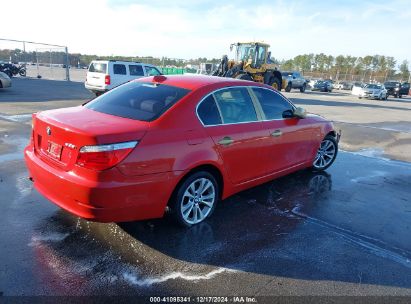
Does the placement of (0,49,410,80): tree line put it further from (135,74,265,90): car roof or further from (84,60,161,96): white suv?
(135,74,265,90): car roof

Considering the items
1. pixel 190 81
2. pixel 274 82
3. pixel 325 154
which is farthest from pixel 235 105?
pixel 274 82

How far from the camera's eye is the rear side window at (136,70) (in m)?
17.1

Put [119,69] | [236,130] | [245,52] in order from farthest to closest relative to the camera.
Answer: [245,52] → [119,69] → [236,130]

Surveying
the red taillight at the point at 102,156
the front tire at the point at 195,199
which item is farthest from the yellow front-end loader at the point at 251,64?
the red taillight at the point at 102,156

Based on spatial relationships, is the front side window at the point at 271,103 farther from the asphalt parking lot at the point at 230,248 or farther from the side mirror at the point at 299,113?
the asphalt parking lot at the point at 230,248

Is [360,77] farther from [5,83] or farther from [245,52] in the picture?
[5,83]

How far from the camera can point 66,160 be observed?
3.27 m

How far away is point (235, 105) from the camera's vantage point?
4348 mm

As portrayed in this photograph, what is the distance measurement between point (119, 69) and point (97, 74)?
1042mm

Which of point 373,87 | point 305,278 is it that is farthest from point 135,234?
point 373,87

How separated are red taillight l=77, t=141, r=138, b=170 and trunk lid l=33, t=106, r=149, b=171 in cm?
4

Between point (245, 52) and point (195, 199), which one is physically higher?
point (245, 52)

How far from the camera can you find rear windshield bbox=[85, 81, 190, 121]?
3.69 meters

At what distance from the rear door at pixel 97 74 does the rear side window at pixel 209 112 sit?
12946 mm
